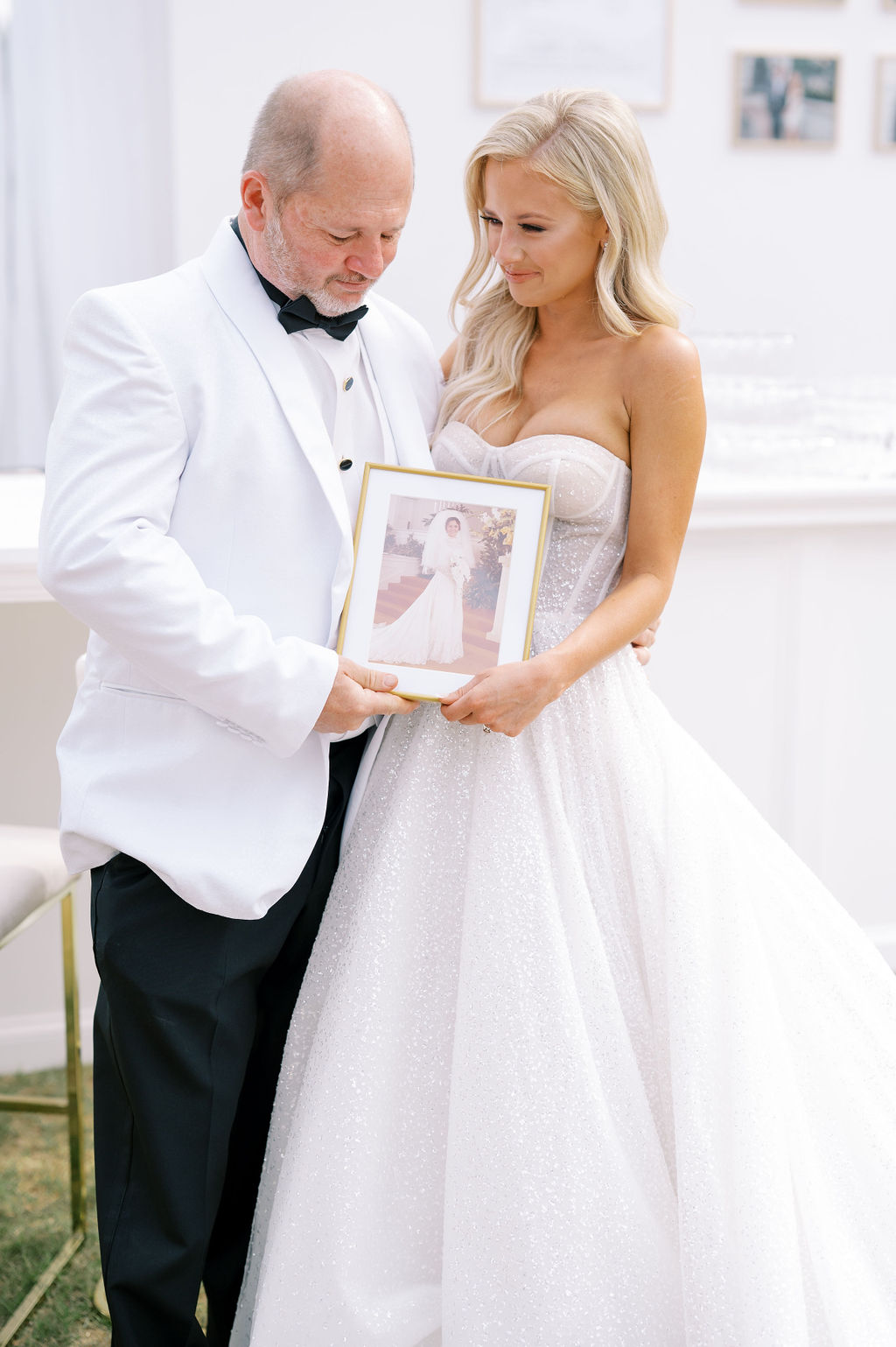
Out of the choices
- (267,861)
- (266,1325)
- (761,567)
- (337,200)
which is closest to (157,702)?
(267,861)

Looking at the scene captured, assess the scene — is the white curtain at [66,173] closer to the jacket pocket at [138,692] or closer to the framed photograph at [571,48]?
the framed photograph at [571,48]

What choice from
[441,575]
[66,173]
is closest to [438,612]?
[441,575]

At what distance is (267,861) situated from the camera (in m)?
1.65

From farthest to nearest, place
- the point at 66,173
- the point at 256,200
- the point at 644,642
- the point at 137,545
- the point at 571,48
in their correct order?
the point at 66,173
the point at 571,48
the point at 644,642
the point at 256,200
the point at 137,545

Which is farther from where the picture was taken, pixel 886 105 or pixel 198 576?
pixel 886 105

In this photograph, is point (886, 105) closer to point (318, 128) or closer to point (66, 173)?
point (66, 173)

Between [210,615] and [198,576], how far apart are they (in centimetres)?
6

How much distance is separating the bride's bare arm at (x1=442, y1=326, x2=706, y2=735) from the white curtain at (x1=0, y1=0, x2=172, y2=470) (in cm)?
316

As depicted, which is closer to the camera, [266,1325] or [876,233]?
[266,1325]

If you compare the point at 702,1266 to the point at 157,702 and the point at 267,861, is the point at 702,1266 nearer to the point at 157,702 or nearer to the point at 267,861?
the point at 267,861

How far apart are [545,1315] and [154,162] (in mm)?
3999

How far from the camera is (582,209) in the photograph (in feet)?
5.73

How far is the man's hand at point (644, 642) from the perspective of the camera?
6.36ft

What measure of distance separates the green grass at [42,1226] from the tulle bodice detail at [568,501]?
1.41 meters
